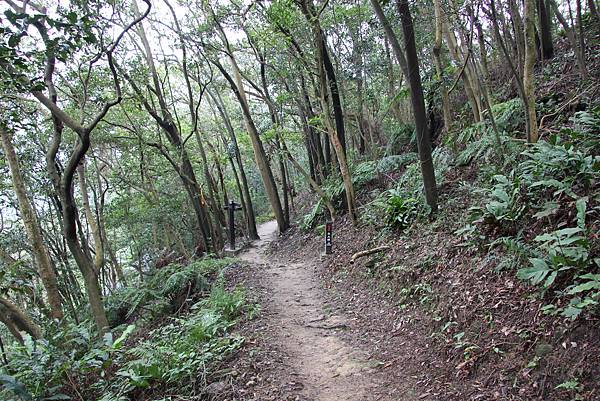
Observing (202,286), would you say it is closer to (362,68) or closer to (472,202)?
(472,202)

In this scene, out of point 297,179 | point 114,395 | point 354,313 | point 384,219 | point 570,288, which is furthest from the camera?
point 297,179

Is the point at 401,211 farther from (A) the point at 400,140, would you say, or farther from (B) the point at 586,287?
(A) the point at 400,140

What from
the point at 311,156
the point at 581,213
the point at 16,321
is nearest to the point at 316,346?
the point at 581,213

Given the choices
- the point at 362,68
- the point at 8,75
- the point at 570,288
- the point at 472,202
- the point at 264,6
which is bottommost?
the point at 570,288

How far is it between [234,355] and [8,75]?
435 cm

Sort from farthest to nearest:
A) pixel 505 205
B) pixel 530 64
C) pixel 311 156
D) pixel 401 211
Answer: pixel 311 156 < pixel 401 211 < pixel 530 64 < pixel 505 205

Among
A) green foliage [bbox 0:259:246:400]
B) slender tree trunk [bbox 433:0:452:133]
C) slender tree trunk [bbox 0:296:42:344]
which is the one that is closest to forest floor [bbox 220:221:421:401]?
green foliage [bbox 0:259:246:400]

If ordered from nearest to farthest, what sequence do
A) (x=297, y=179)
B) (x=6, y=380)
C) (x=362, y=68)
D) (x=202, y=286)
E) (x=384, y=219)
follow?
(x=6, y=380), (x=384, y=219), (x=202, y=286), (x=362, y=68), (x=297, y=179)

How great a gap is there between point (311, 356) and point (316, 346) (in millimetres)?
312

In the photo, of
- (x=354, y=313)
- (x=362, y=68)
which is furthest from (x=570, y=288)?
(x=362, y=68)

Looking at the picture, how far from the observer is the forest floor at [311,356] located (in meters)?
4.22

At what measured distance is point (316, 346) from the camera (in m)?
5.43

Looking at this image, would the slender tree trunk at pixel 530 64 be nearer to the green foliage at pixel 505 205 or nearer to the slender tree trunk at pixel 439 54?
the green foliage at pixel 505 205

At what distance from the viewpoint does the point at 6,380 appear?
4172 mm
